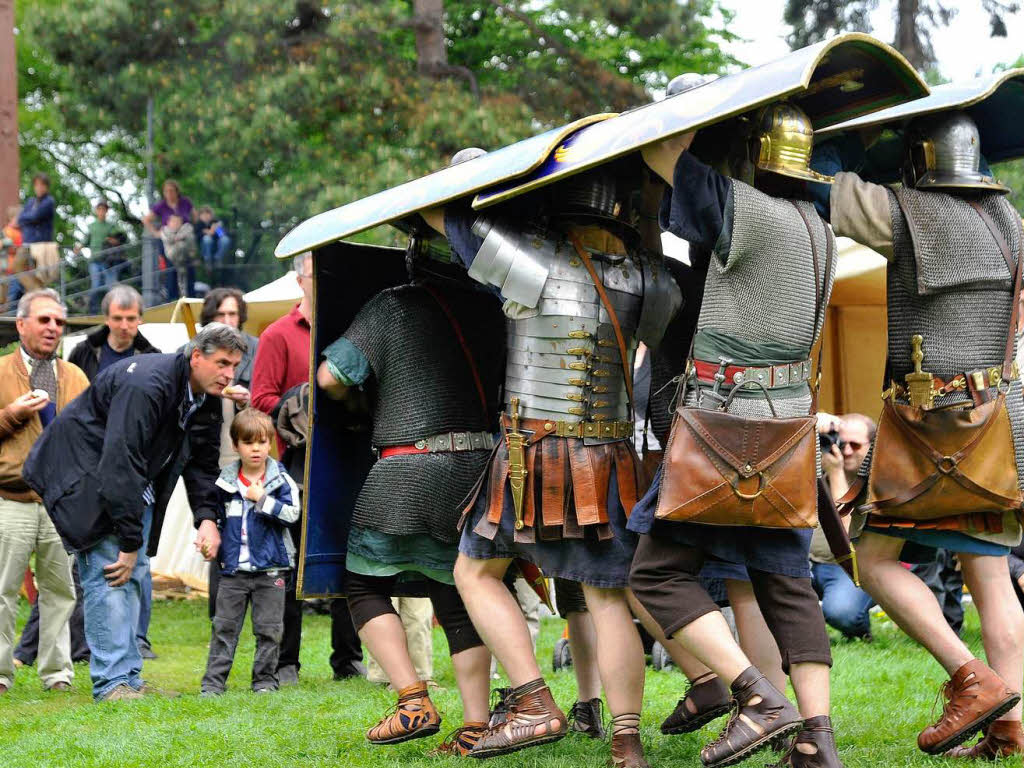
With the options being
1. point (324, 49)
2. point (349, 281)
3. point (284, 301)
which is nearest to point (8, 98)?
point (324, 49)

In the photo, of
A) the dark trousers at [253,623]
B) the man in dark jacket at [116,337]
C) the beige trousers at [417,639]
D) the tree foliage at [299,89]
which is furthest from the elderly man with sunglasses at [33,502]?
the tree foliage at [299,89]

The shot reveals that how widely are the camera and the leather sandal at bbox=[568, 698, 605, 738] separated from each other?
266cm

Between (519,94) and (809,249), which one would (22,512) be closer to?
(809,249)

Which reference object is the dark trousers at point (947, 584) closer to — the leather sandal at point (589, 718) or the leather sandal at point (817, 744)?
the leather sandal at point (589, 718)

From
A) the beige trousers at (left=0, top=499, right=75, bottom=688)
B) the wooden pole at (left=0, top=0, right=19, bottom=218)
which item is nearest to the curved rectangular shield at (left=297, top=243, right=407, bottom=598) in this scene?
the beige trousers at (left=0, top=499, right=75, bottom=688)

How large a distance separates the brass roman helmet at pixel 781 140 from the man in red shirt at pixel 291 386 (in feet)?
9.91

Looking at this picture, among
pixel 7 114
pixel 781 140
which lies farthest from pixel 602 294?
pixel 7 114

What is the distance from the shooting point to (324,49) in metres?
15.9

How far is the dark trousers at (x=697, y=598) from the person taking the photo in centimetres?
373

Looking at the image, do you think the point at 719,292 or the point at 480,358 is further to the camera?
the point at 480,358

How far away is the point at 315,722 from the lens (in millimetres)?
5082

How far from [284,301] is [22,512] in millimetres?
3697

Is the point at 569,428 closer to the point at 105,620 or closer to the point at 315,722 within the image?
the point at 315,722

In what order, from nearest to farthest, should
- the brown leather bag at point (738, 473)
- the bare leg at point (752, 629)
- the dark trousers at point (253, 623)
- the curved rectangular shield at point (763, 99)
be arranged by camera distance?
the curved rectangular shield at point (763, 99) → the brown leather bag at point (738, 473) → the bare leg at point (752, 629) → the dark trousers at point (253, 623)
